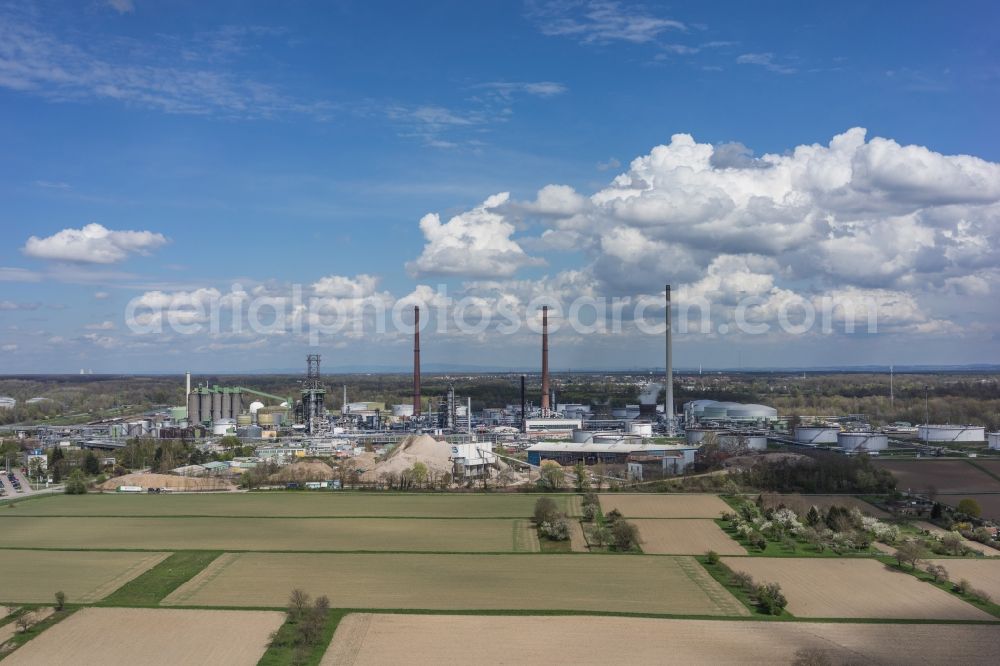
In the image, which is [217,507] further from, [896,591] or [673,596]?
[896,591]

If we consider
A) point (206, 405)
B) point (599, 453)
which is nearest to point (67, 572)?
point (599, 453)

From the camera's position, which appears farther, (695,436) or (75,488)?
(695,436)

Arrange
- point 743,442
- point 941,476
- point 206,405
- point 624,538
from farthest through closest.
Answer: point 206,405 → point 743,442 → point 941,476 → point 624,538

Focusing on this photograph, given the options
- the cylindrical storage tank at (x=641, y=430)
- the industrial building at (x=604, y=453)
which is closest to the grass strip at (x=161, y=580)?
the industrial building at (x=604, y=453)

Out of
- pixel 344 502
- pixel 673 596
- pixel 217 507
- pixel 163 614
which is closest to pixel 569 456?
pixel 344 502

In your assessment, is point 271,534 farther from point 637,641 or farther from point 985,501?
point 985,501

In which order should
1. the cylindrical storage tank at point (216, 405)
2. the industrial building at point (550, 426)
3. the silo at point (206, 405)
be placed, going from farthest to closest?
the cylindrical storage tank at point (216, 405) < the silo at point (206, 405) < the industrial building at point (550, 426)

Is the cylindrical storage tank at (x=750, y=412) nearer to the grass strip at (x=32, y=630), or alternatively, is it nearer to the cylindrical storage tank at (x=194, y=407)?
the cylindrical storage tank at (x=194, y=407)

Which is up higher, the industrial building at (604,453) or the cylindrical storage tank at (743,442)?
the cylindrical storage tank at (743,442)
